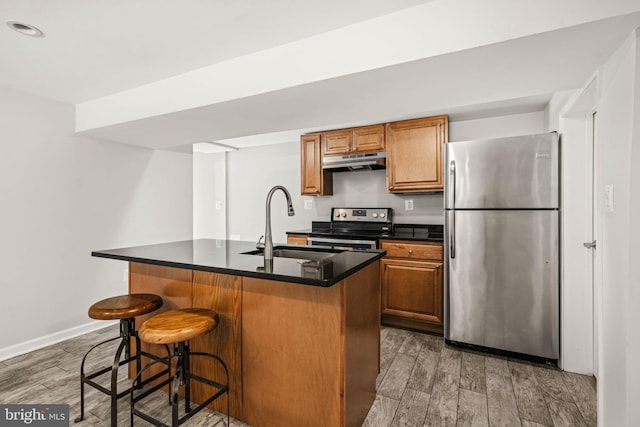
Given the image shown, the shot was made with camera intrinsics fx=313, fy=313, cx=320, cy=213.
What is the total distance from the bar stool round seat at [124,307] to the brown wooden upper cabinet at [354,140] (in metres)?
2.61

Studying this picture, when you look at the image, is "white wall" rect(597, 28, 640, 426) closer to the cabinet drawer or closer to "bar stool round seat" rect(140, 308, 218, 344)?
the cabinet drawer

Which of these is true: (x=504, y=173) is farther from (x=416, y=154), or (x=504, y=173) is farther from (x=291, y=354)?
(x=291, y=354)

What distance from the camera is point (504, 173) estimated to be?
2512 millimetres

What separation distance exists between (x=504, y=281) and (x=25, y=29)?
11.8 ft

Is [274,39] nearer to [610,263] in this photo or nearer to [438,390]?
[610,263]

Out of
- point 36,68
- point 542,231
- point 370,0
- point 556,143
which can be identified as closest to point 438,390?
point 542,231

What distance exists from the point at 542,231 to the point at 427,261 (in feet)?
3.23

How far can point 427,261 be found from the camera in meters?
3.06

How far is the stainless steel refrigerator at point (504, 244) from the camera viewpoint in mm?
2396

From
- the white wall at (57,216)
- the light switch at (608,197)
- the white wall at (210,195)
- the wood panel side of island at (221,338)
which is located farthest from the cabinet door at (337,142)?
the light switch at (608,197)

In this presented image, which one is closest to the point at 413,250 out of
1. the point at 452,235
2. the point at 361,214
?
the point at 452,235

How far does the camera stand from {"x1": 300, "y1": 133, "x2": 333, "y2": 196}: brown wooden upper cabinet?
3.97 m

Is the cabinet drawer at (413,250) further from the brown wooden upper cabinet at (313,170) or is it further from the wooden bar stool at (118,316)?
the wooden bar stool at (118,316)

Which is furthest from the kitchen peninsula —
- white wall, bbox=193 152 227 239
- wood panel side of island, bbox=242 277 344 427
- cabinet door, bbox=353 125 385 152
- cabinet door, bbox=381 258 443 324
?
white wall, bbox=193 152 227 239
